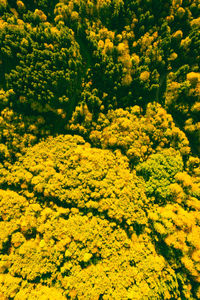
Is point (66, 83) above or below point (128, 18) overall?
below

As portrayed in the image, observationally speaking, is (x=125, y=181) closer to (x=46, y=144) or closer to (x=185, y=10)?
(x=46, y=144)

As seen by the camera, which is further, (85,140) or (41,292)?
(85,140)

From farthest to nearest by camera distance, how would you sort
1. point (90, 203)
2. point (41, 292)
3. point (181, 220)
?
point (90, 203) → point (181, 220) → point (41, 292)

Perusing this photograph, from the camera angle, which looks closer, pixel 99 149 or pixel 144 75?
pixel 144 75

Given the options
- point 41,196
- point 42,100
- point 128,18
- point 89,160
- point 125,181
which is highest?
point 128,18

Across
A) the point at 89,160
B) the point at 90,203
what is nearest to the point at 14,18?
the point at 89,160

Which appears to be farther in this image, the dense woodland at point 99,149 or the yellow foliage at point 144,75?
the yellow foliage at point 144,75

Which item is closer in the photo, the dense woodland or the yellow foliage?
the dense woodland

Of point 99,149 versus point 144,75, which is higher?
point 144,75
